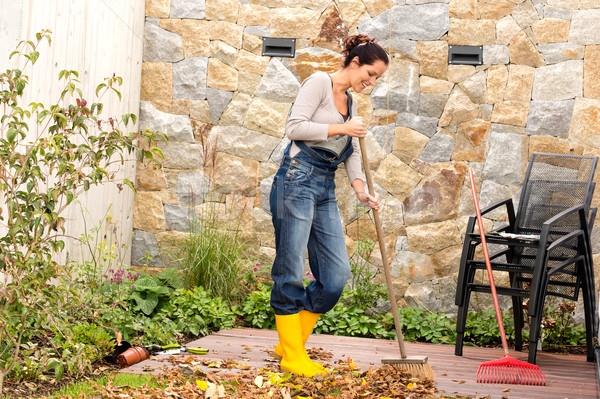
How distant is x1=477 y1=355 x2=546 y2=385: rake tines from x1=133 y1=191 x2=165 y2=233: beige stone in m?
2.85

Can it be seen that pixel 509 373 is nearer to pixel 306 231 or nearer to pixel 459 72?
pixel 306 231

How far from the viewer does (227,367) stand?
3.22 meters

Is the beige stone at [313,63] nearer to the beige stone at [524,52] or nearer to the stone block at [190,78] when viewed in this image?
the stone block at [190,78]

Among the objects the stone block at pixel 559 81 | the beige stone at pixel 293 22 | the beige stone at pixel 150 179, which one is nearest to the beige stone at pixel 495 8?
the stone block at pixel 559 81

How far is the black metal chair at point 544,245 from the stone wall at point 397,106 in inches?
23.3

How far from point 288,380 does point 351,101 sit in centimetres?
123

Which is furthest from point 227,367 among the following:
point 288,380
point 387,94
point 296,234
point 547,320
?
point 387,94

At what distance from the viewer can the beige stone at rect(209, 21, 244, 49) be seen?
17.4 ft

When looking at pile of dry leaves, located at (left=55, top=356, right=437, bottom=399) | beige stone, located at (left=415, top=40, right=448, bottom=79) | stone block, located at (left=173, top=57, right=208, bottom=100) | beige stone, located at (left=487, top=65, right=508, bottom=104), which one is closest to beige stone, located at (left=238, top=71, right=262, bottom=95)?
stone block, located at (left=173, top=57, right=208, bottom=100)

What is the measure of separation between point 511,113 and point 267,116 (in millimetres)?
1721

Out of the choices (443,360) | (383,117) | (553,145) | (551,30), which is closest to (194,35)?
(383,117)

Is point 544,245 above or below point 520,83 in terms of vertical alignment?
below

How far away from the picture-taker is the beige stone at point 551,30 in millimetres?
4926

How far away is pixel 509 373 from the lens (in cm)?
323
